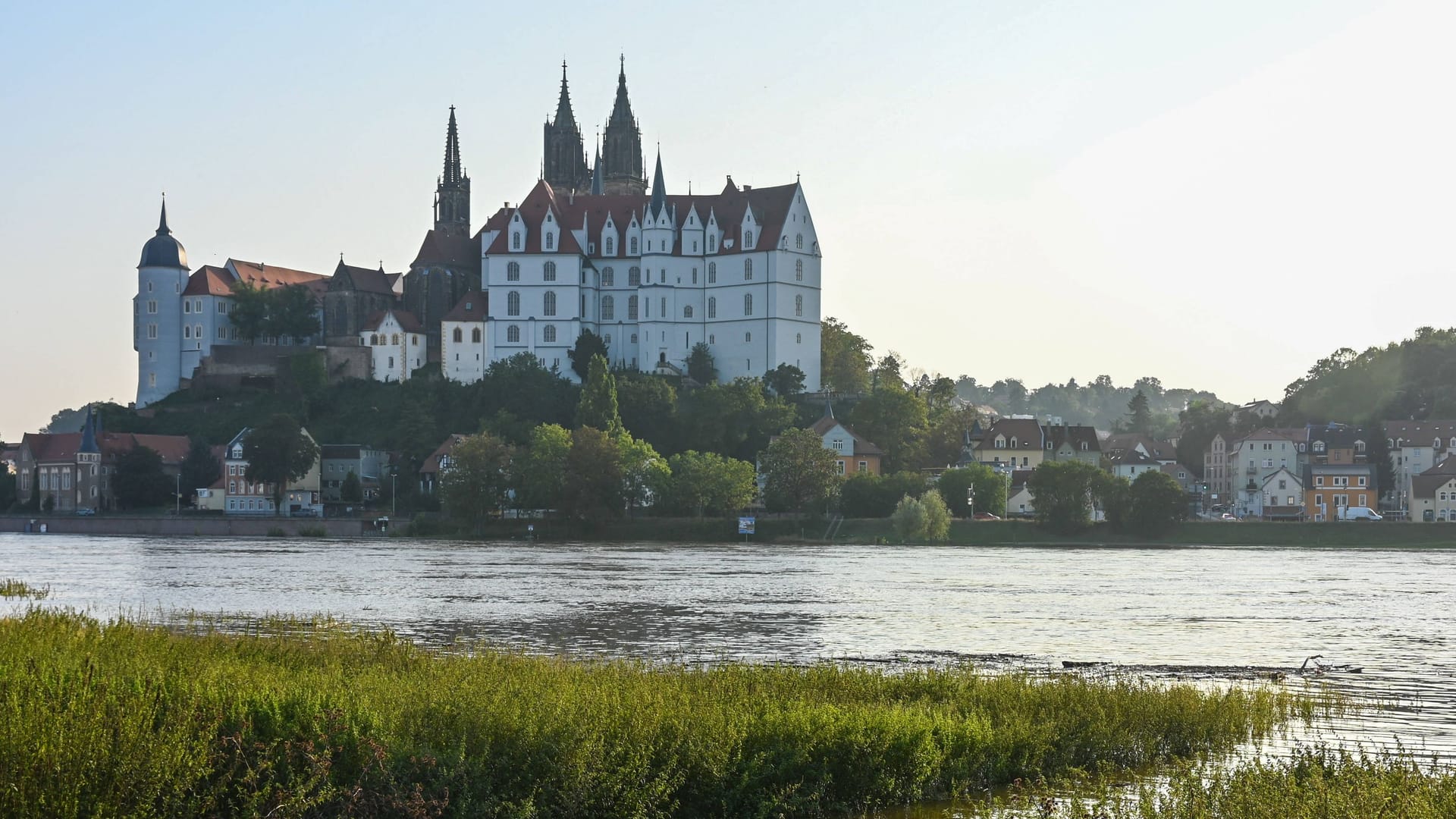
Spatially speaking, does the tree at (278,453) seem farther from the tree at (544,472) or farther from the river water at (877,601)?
the river water at (877,601)

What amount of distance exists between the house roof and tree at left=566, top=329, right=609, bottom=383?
1055 cm

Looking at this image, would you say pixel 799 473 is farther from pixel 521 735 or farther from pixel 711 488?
pixel 521 735

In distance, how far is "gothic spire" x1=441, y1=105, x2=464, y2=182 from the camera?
179500mm

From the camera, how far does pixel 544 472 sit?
113375mm

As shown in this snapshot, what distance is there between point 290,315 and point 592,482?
59290 mm

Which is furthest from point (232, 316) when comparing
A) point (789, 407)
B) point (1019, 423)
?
point (1019, 423)

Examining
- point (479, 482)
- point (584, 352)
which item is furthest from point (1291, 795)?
point (584, 352)

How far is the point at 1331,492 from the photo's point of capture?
137 metres

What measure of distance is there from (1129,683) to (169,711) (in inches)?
582

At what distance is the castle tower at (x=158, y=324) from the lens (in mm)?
164125

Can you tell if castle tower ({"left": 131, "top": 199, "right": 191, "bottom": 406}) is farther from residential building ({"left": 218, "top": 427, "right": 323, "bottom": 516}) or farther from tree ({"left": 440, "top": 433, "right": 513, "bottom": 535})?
tree ({"left": 440, "top": 433, "right": 513, "bottom": 535})

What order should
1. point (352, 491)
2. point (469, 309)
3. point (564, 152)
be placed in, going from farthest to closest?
point (564, 152) < point (469, 309) < point (352, 491)

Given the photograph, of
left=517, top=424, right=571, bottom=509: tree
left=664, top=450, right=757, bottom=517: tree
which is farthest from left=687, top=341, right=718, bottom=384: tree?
left=517, top=424, right=571, bottom=509: tree

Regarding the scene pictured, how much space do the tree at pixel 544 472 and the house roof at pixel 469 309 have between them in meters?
40.0
